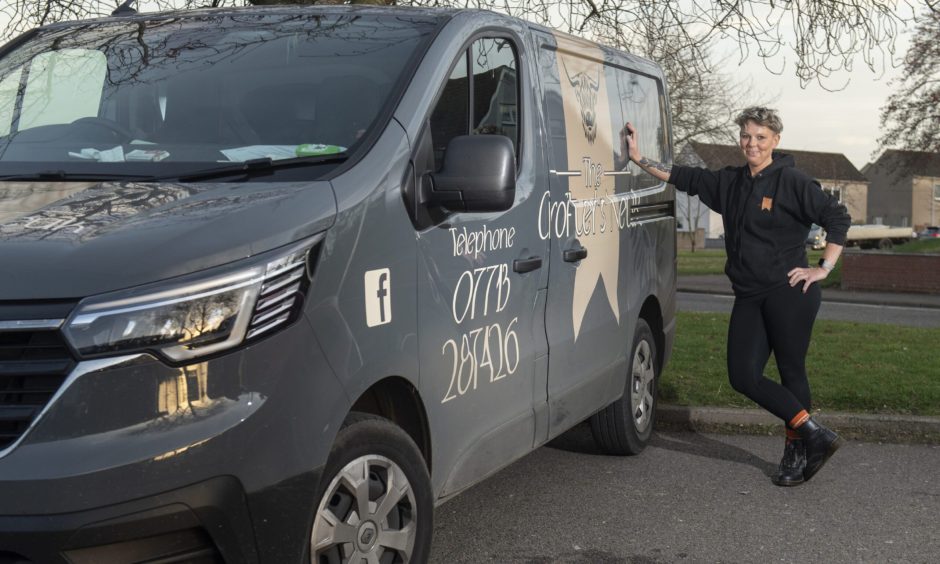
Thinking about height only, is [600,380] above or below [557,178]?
below

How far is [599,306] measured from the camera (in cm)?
579

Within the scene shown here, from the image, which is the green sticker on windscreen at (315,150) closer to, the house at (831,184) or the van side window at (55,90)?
the van side window at (55,90)

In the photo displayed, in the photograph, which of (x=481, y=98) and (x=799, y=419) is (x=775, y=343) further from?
(x=481, y=98)

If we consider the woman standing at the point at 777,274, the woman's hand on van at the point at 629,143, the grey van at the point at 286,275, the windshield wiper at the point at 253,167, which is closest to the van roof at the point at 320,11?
the grey van at the point at 286,275

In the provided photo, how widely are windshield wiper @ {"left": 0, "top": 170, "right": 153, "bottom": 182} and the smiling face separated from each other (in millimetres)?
3574

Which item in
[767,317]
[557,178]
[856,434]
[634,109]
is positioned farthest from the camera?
[856,434]

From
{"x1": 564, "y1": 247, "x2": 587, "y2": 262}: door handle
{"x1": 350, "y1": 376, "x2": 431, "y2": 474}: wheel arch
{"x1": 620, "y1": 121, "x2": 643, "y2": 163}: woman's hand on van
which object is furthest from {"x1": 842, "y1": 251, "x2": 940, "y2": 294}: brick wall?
{"x1": 350, "y1": 376, "x2": 431, "y2": 474}: wheel arch

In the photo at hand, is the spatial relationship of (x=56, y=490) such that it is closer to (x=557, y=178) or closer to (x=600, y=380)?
(x=557, y=178)

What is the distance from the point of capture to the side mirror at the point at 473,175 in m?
3.89

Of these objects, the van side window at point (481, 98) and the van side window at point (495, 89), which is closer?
the van side window at point (481, 98)

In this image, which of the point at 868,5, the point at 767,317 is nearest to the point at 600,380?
the point at 767,317

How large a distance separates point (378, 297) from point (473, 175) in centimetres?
56

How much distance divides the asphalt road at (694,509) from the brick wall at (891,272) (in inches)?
708

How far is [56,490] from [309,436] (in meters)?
0.71
